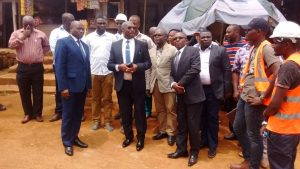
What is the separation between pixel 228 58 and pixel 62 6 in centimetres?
939

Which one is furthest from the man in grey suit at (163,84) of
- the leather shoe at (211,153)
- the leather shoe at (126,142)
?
the leather shoe at (211,153)

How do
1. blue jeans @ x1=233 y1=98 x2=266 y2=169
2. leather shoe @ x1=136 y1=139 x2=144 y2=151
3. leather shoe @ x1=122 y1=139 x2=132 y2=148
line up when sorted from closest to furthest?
blue jeans @ x1=233 y1=98 x2=266 y2=169 → leather shoe @ x1=136 y1=139 x2=144 y2=151 → leather shoe @ x1=122 y1=139 x2=132 y2=148

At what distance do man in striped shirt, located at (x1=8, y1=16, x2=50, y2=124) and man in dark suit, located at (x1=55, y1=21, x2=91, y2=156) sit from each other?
1493 mm

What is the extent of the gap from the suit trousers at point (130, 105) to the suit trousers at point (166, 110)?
0.44 metres

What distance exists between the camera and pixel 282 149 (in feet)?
10.3

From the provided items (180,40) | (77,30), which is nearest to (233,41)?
(180,40)

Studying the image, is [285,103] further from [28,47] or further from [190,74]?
[28,47]

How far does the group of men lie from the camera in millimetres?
4012

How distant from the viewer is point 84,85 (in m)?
5.22

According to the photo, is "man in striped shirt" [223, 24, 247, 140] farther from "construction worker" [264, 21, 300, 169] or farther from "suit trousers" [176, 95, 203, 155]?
"construction worker" [264, 21, 300, 169]

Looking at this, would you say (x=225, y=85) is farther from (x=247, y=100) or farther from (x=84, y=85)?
(x=84, y=85)

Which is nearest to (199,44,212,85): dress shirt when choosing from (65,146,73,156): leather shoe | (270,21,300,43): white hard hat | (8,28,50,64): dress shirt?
(270,21,300,43): white hard hat

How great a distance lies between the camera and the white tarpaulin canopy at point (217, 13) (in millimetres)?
7480

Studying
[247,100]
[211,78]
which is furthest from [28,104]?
[247,100]
